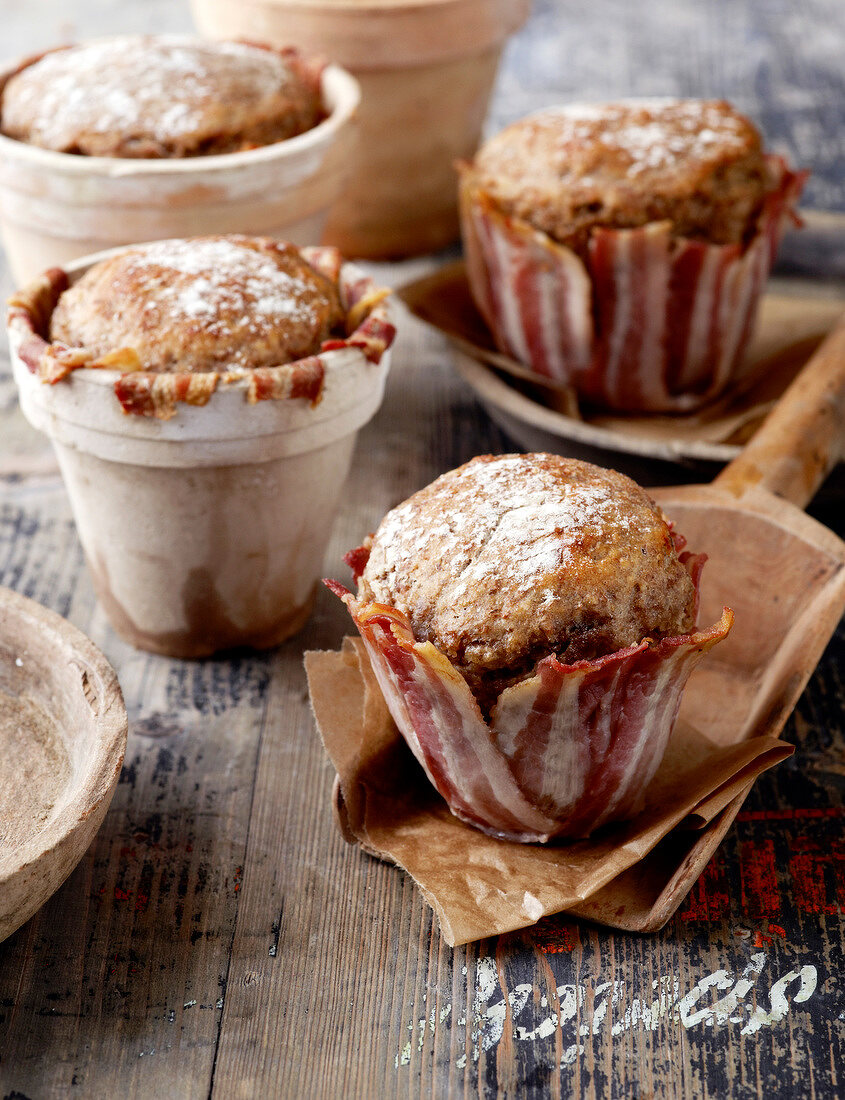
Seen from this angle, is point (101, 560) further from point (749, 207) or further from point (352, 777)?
point (749, 207)

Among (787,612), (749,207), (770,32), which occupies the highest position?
(749,207)

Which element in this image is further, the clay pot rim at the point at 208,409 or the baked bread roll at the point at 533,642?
the clay pot rim at the point at 208,409

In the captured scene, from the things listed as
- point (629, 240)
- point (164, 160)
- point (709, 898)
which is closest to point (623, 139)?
point (629, 240)

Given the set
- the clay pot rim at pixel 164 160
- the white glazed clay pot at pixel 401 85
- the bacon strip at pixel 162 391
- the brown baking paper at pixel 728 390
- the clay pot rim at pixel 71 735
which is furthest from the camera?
the white glazed clay pot at pixel 401 85

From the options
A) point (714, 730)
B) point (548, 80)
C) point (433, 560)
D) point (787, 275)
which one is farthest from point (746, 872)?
point (548, 80)

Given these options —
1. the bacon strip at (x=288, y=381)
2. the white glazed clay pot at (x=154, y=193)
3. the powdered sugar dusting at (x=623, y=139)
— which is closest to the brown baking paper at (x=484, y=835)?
the bacon strip at (x=288, y=381)

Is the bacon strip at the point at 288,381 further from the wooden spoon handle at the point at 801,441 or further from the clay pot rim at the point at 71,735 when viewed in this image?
the wooden spoon handle at the point at 801,441
